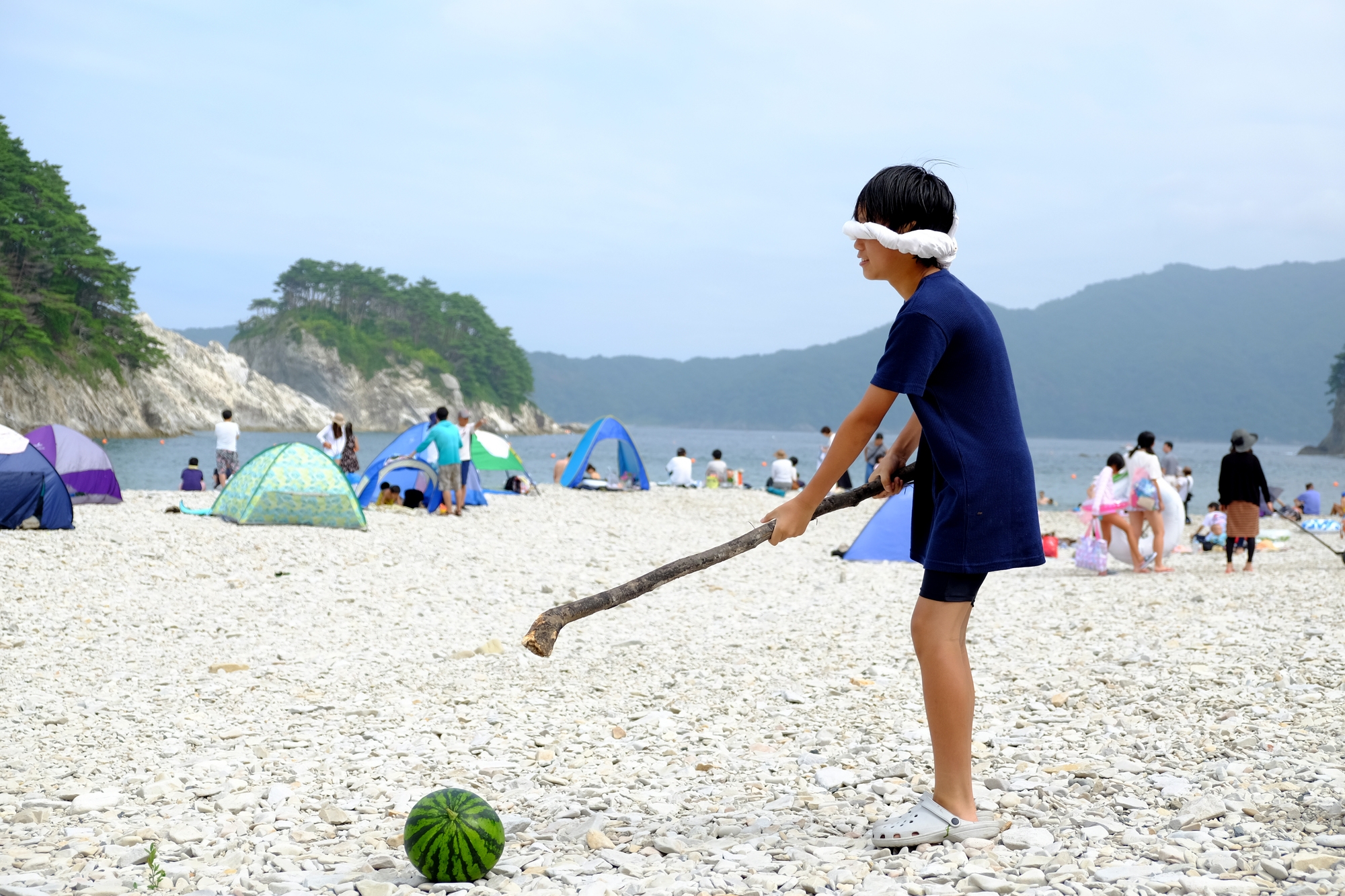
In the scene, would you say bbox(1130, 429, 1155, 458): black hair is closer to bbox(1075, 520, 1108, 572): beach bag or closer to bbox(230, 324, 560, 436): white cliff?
bbox(1075, 520, 1108, 572): beach bag

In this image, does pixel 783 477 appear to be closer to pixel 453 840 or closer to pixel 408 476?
pixel 408 476

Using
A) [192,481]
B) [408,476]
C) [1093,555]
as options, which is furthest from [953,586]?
[192,481]

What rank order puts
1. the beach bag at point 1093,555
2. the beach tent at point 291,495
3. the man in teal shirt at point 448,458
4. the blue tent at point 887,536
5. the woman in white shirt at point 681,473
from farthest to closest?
the woman in white shirt at point 681,473, the man in teal shirt at point 448,458, the beach tent at point 291,495, the blue tent at point 887,536, the beach bag at point 1093,555

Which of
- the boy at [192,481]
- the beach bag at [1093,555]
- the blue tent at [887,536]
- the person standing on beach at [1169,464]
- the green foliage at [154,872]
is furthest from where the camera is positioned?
the person standing on beach at [1169,464]

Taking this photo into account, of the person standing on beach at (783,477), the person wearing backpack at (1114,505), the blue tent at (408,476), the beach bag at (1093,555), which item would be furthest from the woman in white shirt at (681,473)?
the person wearing backpack at (1114,505)

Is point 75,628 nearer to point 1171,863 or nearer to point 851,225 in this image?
point 851,225

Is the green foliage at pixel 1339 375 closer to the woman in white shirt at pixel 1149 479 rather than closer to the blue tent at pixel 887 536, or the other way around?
the woman in white shirt at pixel 1149 479

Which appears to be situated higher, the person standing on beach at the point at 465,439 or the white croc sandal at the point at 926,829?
the person standing on beach at the point at 465,439

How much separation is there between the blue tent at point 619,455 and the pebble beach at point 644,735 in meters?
13.1

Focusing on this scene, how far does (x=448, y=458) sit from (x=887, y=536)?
287 inches

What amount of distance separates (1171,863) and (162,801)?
3694 millimetres

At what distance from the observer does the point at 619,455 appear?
23.2 m

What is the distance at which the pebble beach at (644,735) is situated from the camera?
2.93 meters

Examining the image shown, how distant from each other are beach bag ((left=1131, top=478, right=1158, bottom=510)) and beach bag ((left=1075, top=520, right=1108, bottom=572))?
0.81m
